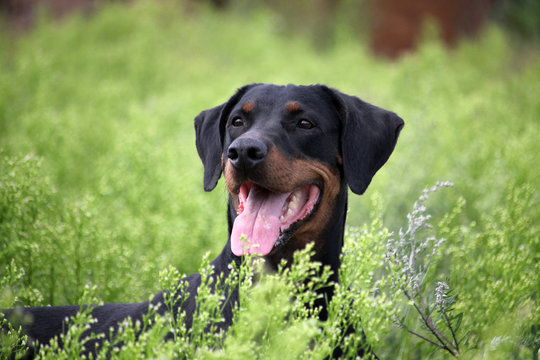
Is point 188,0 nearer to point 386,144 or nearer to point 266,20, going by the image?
point 266,20

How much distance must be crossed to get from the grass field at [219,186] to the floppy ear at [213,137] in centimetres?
84

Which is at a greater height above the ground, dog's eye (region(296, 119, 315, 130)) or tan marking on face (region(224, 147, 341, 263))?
dog's eye (region(296, 119, 315, 130))

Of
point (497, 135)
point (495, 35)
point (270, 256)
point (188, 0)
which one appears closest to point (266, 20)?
point (188, 0)

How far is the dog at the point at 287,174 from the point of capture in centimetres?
243

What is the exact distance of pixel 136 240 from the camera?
384 cm

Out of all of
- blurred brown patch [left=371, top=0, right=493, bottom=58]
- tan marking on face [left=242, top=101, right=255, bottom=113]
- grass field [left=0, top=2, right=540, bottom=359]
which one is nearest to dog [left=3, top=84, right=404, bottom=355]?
tan marking on face [left=242, top=101, right=255, bottom=113]

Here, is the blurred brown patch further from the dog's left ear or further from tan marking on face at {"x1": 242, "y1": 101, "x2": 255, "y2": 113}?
tan marking on face at {"x1": 242, "y1": 101, "x2": 255, "y2": 113}

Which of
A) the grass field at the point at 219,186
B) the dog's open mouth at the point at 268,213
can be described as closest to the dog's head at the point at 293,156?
the dog's open mouth at the point at 268,213

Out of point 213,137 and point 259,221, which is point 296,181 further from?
point 213,137

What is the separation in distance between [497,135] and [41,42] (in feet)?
33.0

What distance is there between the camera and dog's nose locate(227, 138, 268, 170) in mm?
2361

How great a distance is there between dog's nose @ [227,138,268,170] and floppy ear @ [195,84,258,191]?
1.77 feet

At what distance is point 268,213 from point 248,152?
34 centimetres

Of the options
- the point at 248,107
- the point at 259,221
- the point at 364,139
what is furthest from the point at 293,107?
the point at 259,221
